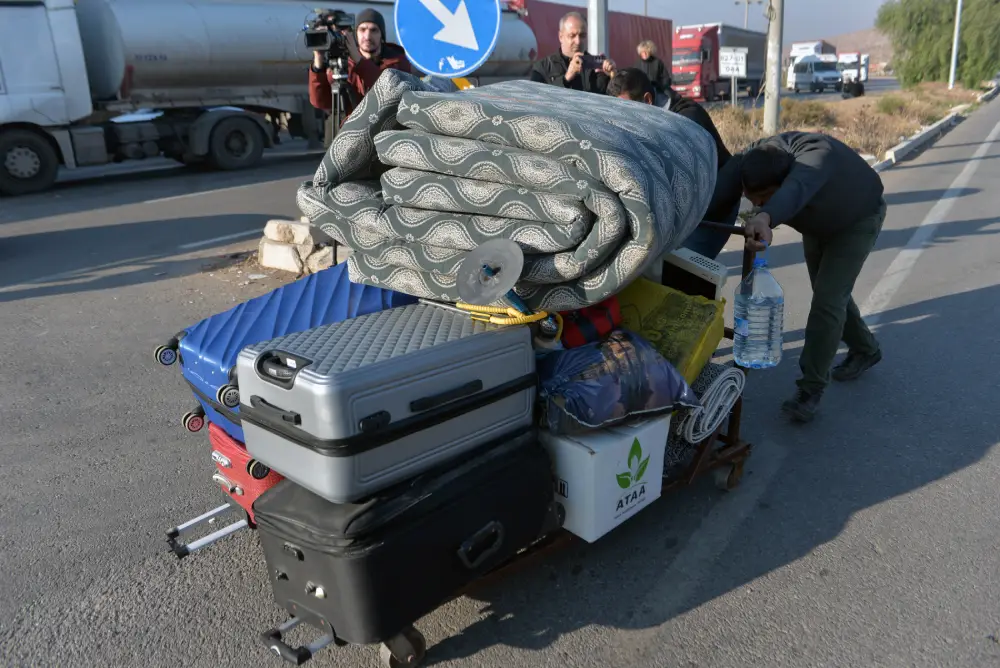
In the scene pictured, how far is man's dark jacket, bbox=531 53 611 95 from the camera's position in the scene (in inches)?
233

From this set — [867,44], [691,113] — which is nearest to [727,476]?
[691,113]

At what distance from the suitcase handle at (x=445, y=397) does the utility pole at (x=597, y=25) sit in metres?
6.80

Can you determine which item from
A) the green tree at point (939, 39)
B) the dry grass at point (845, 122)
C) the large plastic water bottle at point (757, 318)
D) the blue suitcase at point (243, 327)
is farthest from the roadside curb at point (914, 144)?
the green tree at point (939, 39)

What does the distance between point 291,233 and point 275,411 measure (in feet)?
16.9

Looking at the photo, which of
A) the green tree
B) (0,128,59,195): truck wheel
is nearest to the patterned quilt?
(0,128,59,195): truck wheel

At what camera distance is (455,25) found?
4.86 meters

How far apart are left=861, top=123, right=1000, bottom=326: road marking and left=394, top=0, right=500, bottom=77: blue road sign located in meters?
Answer: 3.39

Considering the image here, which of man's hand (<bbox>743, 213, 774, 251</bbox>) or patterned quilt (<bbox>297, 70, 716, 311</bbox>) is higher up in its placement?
patterned quilt (<bbox>297, 70, 716, 311</bbox>)

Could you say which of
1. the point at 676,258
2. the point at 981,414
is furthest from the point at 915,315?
the point at 676,258

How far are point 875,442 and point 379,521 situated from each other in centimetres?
286

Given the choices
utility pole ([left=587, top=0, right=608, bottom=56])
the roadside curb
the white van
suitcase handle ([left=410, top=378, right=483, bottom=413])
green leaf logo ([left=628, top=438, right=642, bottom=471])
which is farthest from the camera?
the white van

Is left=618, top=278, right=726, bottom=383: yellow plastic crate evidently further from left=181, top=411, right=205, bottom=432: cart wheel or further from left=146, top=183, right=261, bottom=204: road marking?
left=146, top=183, right=261, bottom=204: road marking

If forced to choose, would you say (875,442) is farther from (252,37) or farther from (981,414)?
(252,37)

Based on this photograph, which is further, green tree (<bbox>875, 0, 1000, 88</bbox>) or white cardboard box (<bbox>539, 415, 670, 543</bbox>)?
green tree (<bbox>875, 0, 1000, 88</bbox>)
